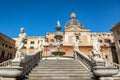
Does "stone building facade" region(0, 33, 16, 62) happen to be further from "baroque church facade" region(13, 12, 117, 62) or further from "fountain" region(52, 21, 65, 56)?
"fountain" region(52, 21, 65, 56)

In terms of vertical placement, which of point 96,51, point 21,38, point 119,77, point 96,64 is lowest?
point 119,77

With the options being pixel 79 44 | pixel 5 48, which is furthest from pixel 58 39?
pixel 5 48

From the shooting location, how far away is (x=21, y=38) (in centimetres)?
889

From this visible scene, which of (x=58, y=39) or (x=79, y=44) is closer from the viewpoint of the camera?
(x=58, y=39)

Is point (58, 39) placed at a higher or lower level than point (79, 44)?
lower

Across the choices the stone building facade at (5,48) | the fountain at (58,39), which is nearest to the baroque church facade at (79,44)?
the stone building facade at (5,48)

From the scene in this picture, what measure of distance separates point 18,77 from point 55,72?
296 centimetres

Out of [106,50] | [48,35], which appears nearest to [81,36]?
A: [106,50]

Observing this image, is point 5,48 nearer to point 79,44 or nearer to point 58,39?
point 79,44

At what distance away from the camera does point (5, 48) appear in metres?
38.8

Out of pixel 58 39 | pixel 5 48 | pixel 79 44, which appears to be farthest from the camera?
pixel 79 44

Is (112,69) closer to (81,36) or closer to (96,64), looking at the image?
(96,64)

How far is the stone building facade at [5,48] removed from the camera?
36.8 metres

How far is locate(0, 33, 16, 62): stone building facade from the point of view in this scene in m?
36.8
